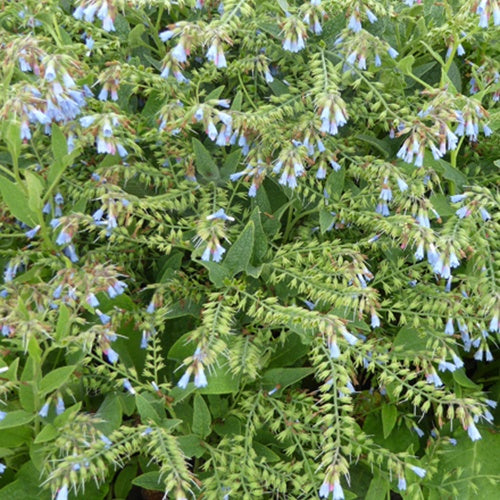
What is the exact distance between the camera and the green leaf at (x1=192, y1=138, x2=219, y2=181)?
2420 millimetres

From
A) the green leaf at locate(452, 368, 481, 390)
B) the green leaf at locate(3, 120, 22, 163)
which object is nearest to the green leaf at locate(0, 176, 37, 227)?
the green leaf at locate(3, 120, 22, 163)

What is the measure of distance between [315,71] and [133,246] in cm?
84

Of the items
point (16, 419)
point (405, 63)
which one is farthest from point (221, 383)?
point (405, 63)

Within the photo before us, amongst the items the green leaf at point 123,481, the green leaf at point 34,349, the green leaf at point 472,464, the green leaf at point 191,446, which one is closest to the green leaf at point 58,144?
the green leaf at point 34,349

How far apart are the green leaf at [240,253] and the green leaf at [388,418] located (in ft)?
2.28

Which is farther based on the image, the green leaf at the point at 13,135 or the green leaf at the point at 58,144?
the green leaf at the point at 58,144

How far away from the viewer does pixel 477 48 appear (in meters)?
2.88

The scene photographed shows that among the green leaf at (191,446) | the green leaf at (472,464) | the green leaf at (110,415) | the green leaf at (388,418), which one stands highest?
the green leaf at (110,415)

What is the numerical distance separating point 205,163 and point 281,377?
754 mm

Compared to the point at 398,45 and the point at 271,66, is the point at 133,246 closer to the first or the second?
the point at 271,66

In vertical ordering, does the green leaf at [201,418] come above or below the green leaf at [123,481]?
above

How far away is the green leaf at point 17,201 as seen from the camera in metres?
2.26

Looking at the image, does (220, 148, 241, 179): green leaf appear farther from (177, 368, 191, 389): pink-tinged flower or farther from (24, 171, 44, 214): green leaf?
(177, 368, 191, 389): pink-tinged flower

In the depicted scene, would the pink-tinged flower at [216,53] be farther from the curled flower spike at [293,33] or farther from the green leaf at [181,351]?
the green leaf at [181,351]
